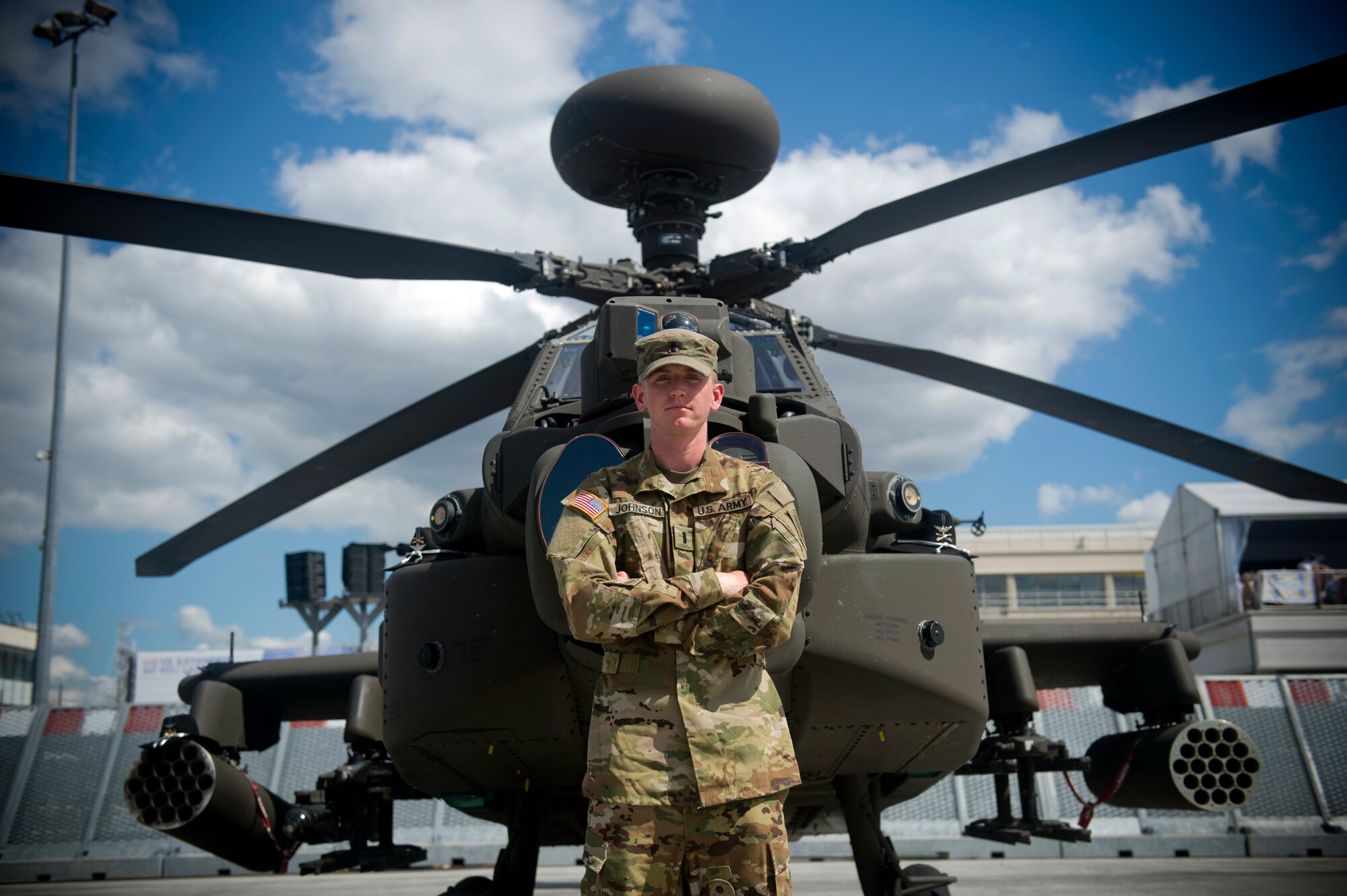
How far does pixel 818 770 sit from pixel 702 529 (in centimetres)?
190

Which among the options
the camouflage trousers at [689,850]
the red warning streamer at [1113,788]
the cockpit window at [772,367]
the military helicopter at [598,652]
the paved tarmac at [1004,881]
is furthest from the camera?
the paved tarmac at [1004,881]

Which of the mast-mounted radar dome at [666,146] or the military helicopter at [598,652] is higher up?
the mast-mounted radar dome at [666,146]

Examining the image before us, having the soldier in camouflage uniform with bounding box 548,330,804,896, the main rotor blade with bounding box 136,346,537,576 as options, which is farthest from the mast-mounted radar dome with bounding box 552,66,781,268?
the soldier in camouflage uniform with bounding box 548,330,804,896

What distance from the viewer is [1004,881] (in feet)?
25.4

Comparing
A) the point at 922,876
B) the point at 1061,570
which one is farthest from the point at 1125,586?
the point at 922,876

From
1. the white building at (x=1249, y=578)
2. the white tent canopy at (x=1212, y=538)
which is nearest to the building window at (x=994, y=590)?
the white building at (x=1249, y=578)

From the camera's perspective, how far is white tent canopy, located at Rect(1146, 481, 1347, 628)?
21.2 m

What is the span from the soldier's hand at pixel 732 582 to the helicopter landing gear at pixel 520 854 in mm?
2593

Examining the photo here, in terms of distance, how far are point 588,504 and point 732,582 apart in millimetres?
419

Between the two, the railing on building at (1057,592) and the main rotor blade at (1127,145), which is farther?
the railing on building at (1057,592)

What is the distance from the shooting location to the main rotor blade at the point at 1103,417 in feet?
19.4

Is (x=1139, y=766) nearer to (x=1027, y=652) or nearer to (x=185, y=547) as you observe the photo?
(x=1027, y=652)

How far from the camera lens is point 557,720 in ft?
12.2

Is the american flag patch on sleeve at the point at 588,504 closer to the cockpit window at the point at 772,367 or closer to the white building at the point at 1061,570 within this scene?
the cockpit window at the point at 772,367
